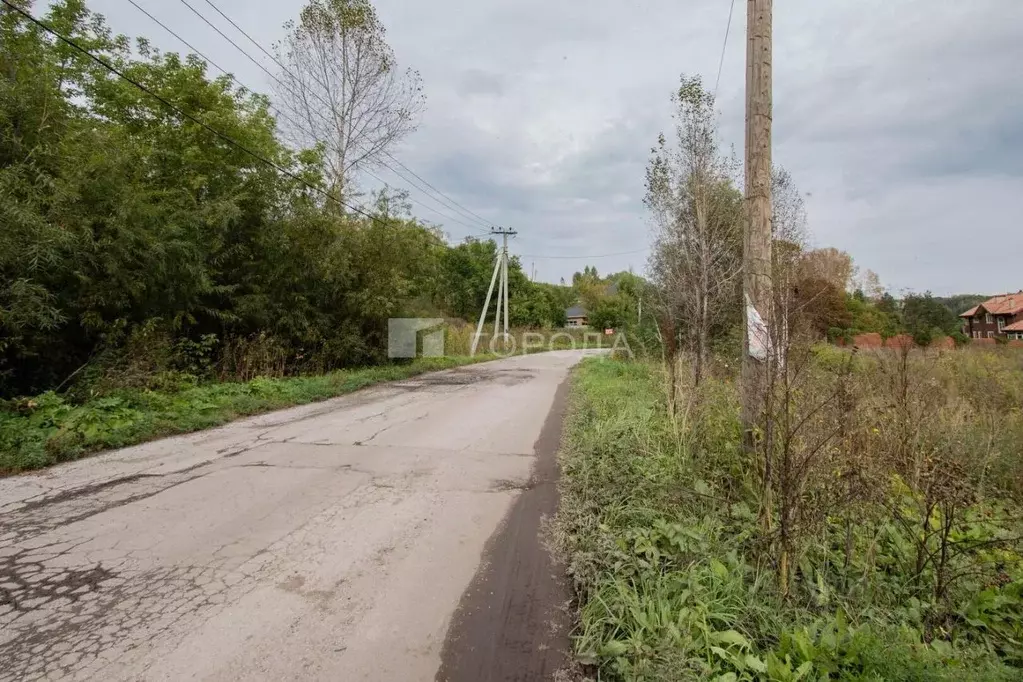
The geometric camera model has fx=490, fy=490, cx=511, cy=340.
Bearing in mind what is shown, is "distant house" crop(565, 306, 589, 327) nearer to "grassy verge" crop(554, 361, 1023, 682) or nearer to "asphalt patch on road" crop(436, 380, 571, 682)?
"grassy verge" crop(554, 361, 1023, 682)

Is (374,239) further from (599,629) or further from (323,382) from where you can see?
(599,629)

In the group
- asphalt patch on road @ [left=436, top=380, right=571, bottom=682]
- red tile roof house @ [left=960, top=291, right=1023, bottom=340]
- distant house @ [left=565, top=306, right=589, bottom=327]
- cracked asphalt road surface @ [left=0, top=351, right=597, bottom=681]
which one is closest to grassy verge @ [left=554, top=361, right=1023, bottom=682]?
asphalt patch on road @ [left=436, top=380, right=571, bottom=682]

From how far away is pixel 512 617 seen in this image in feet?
Answer: 8.65

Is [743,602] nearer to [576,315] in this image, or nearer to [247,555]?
[247,555]

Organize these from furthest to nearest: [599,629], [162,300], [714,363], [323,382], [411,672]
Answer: [323,382] → [714,363] → [162,300] → [599,629] → [411,672]

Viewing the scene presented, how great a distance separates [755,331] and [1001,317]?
37177 mm

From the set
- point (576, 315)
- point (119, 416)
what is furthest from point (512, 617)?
point (576, 315)

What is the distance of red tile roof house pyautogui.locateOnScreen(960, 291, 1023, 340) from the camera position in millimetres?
26672

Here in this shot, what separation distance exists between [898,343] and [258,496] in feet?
21.2

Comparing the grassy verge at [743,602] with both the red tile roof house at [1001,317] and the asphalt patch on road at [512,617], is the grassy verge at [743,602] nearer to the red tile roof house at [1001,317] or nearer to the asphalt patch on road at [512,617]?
the asphalt patch on road at [512,617]

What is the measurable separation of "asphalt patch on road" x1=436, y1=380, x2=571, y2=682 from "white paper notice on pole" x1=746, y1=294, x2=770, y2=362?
2.00 meters

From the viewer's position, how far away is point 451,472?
5.07 metres

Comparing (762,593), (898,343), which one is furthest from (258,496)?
(898,343)

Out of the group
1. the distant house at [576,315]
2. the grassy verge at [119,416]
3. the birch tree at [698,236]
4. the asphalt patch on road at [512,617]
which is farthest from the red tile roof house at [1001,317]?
the distant house at [576,315]
